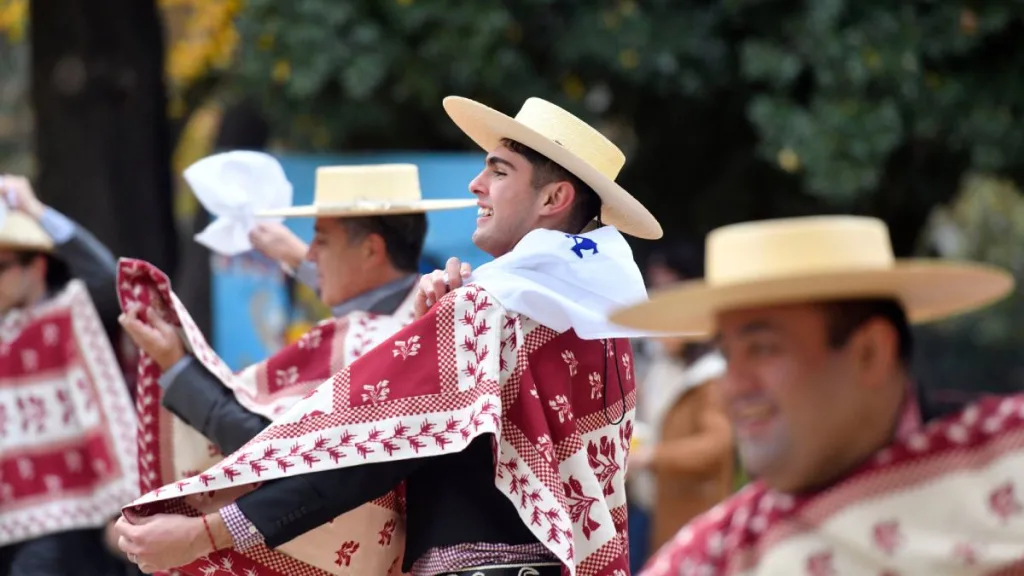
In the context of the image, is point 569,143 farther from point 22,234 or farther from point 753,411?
point 22,234

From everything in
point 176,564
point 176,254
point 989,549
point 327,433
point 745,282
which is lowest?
point 176,254

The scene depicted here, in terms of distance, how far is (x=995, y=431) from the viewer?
2697 millimetres

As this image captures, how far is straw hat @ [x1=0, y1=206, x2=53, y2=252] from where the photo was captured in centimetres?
644

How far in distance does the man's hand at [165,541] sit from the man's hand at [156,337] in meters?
0.83

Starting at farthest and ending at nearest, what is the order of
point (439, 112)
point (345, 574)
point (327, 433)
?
point (439, 112) < point (345, 574) < point (327, 433)

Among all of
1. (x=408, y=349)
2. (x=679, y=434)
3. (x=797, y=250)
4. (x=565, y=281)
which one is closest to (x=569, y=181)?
(x=565, y=281)

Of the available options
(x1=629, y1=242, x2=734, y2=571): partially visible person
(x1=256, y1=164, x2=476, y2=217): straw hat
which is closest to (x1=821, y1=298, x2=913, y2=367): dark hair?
(x1=256, y1=164, x2=476, y2=217): straw hat

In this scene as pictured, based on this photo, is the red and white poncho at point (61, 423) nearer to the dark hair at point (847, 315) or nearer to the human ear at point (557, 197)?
the human ear at point (557, 197)

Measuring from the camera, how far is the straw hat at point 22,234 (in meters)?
6.44

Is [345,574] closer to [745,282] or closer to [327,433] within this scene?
[327,433]

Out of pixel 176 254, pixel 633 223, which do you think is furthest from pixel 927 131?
pixel 633 223

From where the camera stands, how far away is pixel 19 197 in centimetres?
642

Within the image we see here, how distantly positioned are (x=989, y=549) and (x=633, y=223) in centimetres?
200

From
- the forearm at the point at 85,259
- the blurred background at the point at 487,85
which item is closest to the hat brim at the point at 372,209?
the forearm at the point at 85,259
